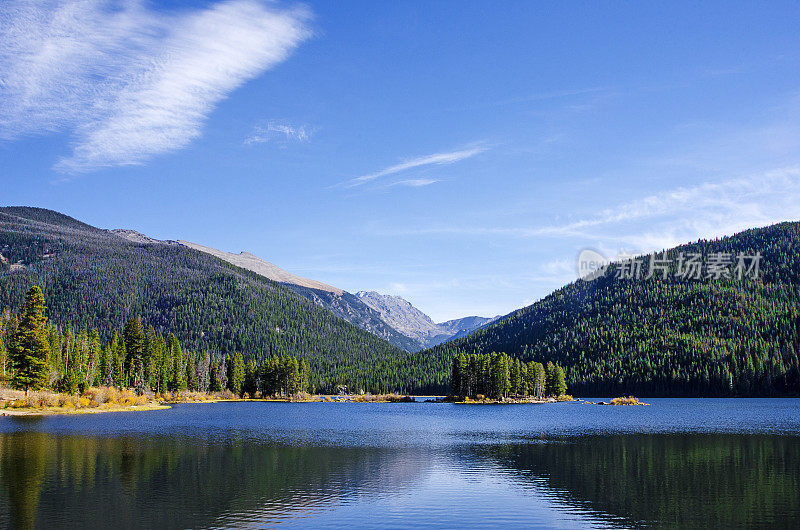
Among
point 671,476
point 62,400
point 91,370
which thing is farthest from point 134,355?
point 671,476

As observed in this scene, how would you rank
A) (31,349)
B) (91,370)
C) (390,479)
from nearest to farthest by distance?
(390,479)
(31,349)
(91,370)

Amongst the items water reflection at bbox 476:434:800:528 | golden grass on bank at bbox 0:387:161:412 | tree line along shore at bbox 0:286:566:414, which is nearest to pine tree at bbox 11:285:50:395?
tree line along shore at bbox 0:286:566:414

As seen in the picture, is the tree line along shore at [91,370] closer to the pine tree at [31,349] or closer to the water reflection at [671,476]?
the pine tree at [31,349]

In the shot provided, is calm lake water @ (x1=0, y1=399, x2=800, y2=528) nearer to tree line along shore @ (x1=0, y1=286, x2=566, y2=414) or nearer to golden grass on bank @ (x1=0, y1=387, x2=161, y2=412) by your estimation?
golden grass on bank @ (x1=0, y1=387, x2=161, y2=412)

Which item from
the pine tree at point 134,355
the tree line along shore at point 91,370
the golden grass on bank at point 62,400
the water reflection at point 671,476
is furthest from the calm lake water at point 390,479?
the pine tree at point 134,355

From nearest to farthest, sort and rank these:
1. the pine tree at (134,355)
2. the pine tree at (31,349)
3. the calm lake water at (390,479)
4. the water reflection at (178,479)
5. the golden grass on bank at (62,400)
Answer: the water reflection at (178,479)
the calm lake water at (390,479)
the pine tree at (31,349)
the golden grass on bank at (62,400)
the pine tree at (134,355)

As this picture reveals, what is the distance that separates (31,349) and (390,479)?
9114cm

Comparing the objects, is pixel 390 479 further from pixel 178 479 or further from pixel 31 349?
pixel 31 349

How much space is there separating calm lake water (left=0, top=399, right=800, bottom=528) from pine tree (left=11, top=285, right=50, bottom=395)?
33.7 meters

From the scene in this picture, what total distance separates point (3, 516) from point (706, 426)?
94850 millimetres

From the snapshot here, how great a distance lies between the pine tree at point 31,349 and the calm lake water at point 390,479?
33.7m

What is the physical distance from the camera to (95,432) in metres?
73.8

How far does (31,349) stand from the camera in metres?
108

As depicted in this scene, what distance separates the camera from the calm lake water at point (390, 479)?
109ft
